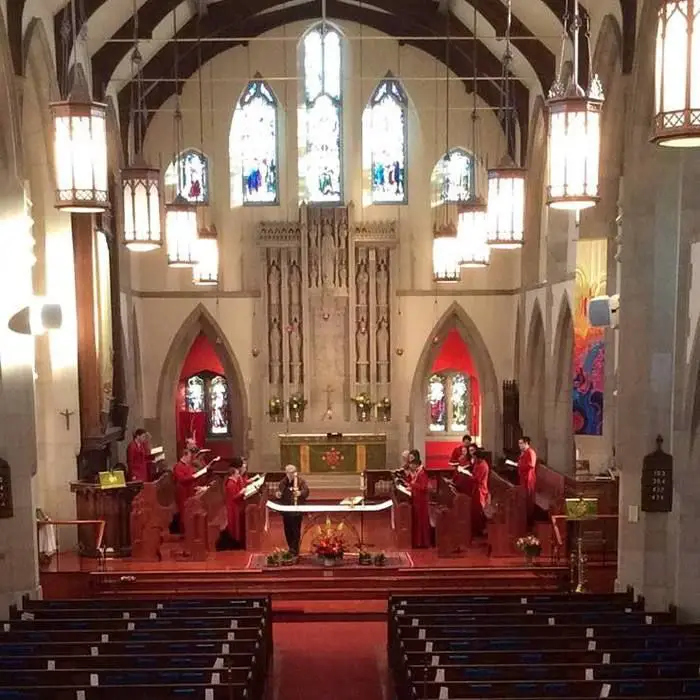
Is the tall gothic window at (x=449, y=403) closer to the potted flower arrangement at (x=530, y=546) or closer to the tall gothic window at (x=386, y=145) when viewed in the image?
the tall gothic window at (x=386, y=145)

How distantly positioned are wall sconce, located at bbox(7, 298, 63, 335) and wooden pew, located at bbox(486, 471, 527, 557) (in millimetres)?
8034

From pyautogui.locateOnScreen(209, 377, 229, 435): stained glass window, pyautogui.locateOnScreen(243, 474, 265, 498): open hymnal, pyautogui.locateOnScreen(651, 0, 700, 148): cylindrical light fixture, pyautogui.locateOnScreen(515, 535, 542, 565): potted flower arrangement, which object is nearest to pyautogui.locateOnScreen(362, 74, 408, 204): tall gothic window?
pyautogui.locateOnScreen(209, 377, 229, 435): stained glass window

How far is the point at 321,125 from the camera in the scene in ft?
73.4

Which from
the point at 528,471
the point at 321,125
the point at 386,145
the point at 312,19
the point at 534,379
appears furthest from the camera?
the point at 386,145

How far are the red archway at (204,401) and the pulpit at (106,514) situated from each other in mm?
9206

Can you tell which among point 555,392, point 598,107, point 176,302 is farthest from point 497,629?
point 176,302

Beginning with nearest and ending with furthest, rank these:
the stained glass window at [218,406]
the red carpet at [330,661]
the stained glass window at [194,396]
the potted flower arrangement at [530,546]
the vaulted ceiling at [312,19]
Result: the red carpet at [330,661] < the potted flower arrangement at [530,546] < the vaulted ceiling at [312,19] < the stained glass window at [218,406] < the stained glass window at [194,396]

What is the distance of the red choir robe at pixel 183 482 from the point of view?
15.9 metres

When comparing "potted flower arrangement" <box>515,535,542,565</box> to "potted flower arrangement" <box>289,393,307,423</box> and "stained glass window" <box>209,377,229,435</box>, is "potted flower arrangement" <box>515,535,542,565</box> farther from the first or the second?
"stained glass window" <box>209,377,229,435</box>

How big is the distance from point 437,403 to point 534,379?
4.31 metres

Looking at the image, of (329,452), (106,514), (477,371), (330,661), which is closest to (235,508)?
(106,514)

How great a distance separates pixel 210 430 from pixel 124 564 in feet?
33.6

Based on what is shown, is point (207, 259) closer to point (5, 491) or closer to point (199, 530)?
point (199, 530)

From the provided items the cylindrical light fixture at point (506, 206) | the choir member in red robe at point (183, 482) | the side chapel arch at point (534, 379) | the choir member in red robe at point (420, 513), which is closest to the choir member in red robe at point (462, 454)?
the choir member in red robe at point (420, 513)
